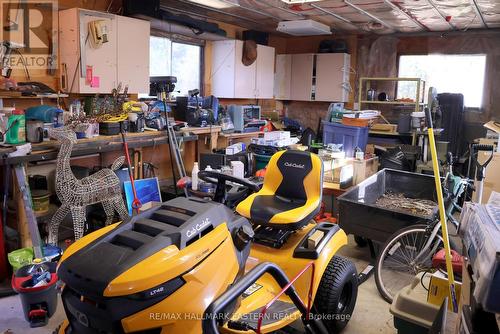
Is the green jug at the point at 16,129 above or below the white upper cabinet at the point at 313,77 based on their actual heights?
below

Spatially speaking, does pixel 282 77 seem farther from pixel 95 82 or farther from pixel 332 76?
pixel 95 82

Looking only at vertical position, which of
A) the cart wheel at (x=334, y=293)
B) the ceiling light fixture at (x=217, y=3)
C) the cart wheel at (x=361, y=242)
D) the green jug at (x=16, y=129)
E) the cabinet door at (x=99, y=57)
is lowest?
the cart wheel at (x=361, y=242)

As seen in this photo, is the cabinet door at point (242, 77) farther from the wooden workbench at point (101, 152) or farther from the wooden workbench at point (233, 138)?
the wooden workbench at point (101, 152)

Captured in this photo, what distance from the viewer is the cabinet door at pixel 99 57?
159 inches

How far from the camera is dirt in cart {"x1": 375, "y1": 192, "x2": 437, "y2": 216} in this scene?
135 inches

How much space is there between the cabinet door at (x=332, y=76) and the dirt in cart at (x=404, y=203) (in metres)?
3.65

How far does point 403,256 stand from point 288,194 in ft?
3.45

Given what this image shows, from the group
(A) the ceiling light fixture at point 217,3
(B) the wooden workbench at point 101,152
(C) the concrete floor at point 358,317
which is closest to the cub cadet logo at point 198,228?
(C) the concrete floor at point 358,317

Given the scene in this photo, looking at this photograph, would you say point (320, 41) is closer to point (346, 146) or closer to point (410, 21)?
point (410, 21)

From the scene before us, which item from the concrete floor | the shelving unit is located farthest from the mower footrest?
the shelving unit


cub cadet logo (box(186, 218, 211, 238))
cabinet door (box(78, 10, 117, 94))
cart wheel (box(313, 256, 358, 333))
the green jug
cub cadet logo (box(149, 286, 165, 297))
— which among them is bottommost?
cart wheel (box(313, 256, 358, 333))

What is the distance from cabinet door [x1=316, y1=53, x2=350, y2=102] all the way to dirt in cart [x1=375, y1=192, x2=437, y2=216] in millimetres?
3649

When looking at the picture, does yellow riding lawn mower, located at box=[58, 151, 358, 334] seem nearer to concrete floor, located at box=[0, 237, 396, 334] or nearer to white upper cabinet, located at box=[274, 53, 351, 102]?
concrete floor, located at box=[0, 237, 396, 334]

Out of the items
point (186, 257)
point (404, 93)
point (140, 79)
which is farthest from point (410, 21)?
point (186, 257)
